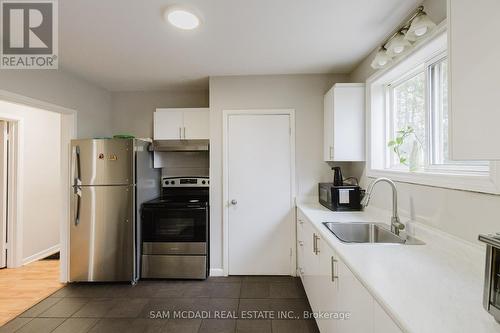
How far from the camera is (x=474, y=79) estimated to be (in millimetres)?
832

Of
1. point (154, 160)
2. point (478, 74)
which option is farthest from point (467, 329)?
point (154, 160)

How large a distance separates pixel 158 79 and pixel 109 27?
123 centimetres

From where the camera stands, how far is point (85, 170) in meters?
2.85

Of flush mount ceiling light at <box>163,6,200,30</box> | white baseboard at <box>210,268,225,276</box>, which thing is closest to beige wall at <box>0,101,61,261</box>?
white baseboard at <box>210,268,225,276</box>

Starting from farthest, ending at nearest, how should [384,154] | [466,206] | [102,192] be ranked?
[102,192] → [384,154] → [466,206]

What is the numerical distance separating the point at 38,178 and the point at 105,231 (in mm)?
1776

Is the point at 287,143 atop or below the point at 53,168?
atop

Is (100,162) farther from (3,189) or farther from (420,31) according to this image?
(420,31)

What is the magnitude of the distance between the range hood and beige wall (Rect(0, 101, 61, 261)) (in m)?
1.84

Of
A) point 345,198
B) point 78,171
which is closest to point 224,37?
point 345,198

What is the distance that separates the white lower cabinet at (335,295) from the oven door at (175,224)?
1201 millimetres

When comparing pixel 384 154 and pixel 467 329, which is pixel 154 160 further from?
pixel 467 329

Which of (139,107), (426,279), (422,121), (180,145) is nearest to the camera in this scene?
(426,279)

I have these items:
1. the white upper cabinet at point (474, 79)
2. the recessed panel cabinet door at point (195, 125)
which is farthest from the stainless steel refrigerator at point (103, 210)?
the white upper cabinet at point (474, 79)
